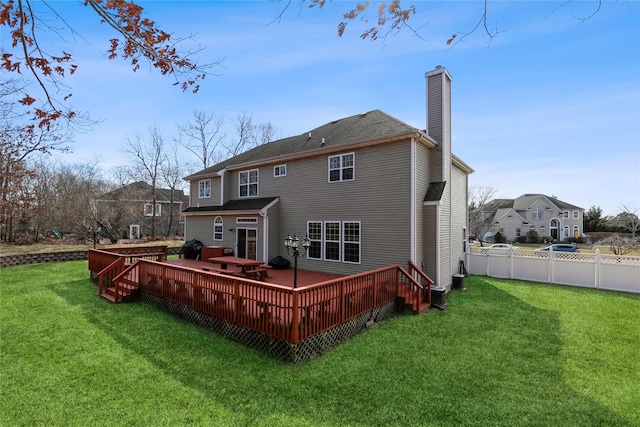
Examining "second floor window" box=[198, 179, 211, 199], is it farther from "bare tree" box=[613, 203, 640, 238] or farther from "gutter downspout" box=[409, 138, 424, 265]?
"bare tree" box=[613, 203, 640, 238]

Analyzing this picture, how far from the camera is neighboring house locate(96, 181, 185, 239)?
26.4 m

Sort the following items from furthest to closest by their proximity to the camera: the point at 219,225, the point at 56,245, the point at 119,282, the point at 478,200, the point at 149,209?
the point at 478,200 < the point at 149,209 < the point at 56,245 < the point at 219,225 < the point at 119,282

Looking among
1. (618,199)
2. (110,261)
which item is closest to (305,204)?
(110,261)

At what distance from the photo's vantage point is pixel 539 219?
Answer: 4044cm

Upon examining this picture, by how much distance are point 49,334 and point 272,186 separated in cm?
923

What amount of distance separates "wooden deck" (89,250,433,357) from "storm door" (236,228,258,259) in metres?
4.08

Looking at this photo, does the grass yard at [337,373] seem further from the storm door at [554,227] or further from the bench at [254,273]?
the storm door at [554,227]

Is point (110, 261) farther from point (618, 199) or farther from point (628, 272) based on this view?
point (618, 199)

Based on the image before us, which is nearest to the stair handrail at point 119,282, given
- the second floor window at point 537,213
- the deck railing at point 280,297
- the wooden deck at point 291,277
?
the deck railing at point 280,297

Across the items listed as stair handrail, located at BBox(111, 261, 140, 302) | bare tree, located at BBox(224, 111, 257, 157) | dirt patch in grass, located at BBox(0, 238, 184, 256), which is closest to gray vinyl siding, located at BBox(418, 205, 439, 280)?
stair handrail, located at BBox(111, 261, 140, 302)

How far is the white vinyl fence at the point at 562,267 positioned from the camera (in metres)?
10.8

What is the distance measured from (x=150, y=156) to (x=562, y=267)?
1369 inches

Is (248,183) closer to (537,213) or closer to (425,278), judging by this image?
(425,278)

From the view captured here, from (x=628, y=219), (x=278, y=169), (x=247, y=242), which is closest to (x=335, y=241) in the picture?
(x=278, y=169)
